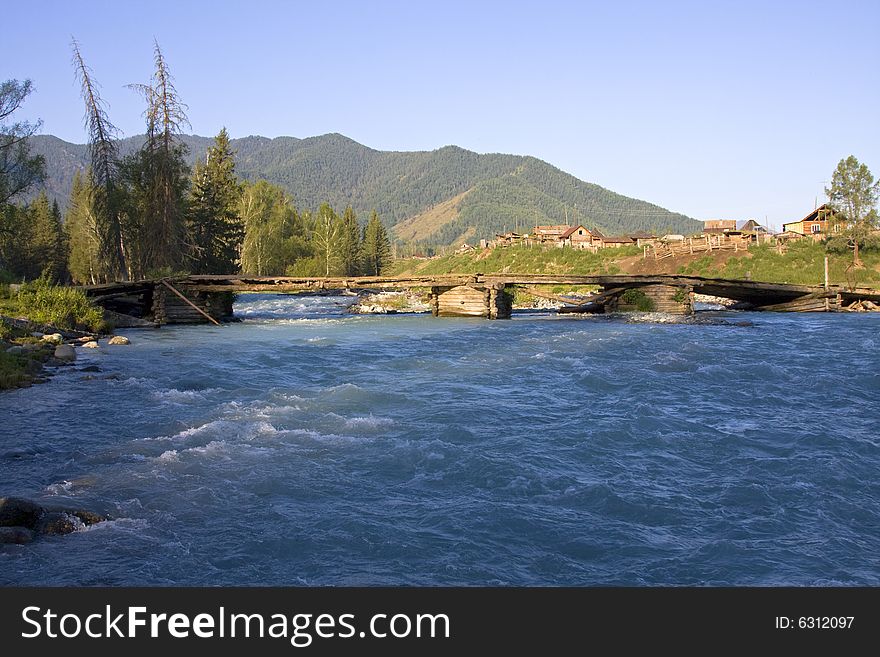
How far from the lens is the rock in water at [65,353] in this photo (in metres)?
20.1

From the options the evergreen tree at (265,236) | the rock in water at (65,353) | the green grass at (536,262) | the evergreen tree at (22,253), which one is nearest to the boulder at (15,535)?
the rock in water at (65,353)

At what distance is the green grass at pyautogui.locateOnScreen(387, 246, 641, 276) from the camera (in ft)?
267

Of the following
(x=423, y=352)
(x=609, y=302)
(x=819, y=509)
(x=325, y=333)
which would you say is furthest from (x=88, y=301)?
(x=819, y=509)

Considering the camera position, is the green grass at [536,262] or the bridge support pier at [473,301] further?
the green grass at [536,262]

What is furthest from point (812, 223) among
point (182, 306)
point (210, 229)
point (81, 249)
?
point (81, 249)

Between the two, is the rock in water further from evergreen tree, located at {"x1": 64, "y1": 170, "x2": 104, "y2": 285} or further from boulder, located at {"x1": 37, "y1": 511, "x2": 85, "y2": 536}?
evergreen tree, located at {"x1": 64, "y1": 170, "x2": 104, "y2": 285}

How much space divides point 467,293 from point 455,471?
28.9m

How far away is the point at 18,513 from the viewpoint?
7.61 m

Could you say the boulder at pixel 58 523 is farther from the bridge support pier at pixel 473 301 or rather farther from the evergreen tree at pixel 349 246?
the evergreen tree at pixel 349 246

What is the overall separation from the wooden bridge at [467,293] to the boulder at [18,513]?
2657cm

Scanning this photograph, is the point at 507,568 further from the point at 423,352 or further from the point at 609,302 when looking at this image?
the point at 609,302

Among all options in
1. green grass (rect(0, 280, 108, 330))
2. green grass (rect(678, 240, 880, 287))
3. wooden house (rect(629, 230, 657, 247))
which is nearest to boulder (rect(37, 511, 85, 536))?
green grass (rect(0, 280, 108, 330))
